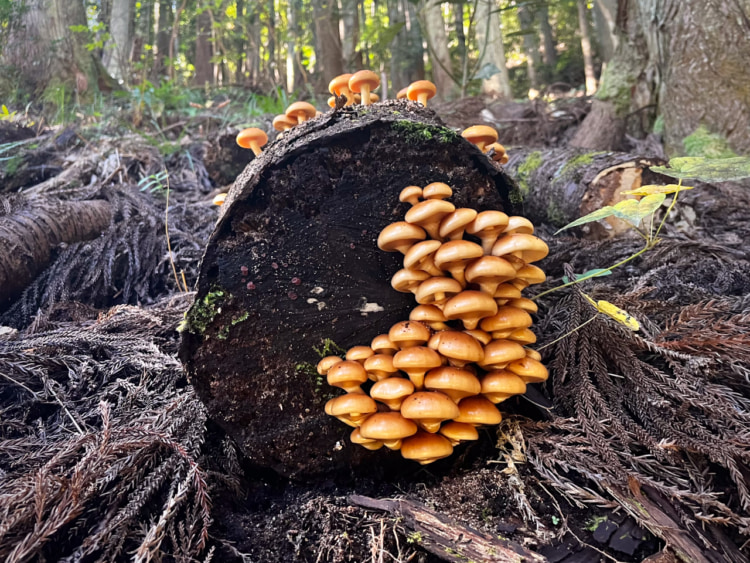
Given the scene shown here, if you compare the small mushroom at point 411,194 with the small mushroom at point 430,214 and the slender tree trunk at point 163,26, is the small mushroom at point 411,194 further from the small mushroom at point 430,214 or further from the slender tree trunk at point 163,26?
the slender tree trunk at point 163,26

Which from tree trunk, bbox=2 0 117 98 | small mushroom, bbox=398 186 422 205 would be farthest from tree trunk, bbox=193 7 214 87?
small mushroom, bbox=398 186 422 205

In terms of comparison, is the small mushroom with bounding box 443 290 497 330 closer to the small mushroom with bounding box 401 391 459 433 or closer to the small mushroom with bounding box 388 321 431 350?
the small mushroom with bounding box 388 321 431 350

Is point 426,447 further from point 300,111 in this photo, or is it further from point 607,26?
point 607,26

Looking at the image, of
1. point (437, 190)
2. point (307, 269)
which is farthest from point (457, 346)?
point (307, 269)

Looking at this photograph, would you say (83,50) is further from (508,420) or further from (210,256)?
(508,420)

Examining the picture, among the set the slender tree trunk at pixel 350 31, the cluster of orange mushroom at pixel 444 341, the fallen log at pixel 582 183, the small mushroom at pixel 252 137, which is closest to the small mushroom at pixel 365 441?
the cluster of orange mushroom at pixel 444 341
